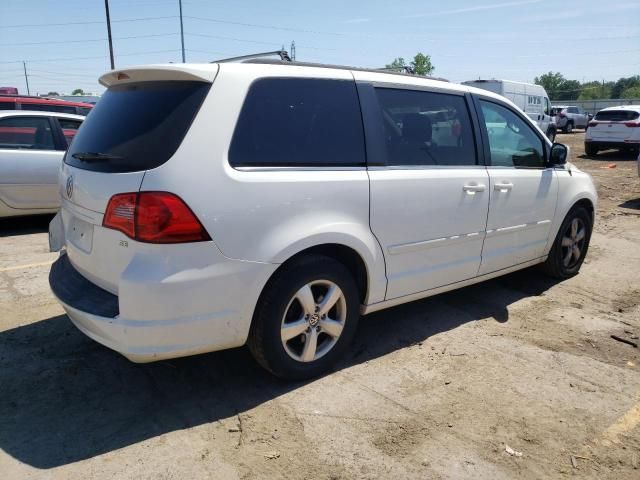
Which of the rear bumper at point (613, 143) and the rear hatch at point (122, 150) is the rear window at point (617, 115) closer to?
the rear bumper at point (613, 143)

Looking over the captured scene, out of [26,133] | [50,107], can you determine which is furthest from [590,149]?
[26,133]

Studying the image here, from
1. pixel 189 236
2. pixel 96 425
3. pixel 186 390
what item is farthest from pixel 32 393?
pixel 189 236

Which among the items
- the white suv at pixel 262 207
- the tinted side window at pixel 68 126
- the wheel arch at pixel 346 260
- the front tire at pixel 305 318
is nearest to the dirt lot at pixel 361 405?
the front tire at pixel 305 318

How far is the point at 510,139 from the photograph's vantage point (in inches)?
178

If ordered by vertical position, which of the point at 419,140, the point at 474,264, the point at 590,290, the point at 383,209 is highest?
the point at 419,140

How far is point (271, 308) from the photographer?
114 inches

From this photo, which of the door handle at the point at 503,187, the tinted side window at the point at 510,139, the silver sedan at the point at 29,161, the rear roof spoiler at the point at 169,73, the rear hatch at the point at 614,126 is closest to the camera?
the rear roof spoiler at the point at 169,73

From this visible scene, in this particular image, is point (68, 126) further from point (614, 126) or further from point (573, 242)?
point (614, 126)

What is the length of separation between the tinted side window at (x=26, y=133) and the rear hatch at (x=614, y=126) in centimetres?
1725

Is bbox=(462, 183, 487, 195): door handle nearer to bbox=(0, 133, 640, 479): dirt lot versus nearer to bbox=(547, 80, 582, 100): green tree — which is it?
bbox=(0, 133, 640, 479): dirt lot

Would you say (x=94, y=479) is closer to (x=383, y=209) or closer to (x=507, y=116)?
(x=383, y=209)

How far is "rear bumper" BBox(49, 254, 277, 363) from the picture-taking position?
2607mm

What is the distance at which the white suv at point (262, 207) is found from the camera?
8.58 feet

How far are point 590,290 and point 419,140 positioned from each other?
104 inches
